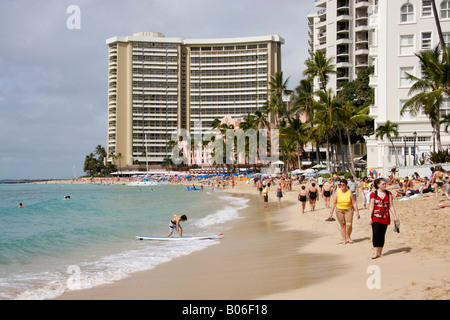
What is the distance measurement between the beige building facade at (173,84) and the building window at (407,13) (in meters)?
93.9

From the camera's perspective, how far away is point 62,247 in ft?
44.9

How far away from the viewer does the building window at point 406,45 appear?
3375cm

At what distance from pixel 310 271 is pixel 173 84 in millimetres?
129172

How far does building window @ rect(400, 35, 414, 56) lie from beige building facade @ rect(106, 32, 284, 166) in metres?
94.1

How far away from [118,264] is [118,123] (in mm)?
125377

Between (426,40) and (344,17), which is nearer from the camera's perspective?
(426,40)

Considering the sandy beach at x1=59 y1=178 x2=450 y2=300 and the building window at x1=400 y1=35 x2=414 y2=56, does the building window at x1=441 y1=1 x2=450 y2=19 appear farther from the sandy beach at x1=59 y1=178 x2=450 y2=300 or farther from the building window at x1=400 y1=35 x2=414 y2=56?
the sandy beach at x1=59 y1=178 x2=450 y2=300

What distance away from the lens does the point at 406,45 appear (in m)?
33.9

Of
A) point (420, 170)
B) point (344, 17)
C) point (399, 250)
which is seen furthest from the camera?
point (344, 17)

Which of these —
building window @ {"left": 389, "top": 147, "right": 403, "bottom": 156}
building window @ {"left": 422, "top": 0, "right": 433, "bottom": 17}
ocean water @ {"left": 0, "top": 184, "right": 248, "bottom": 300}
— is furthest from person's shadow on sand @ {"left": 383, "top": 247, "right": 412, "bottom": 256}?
building window @ {"left": 422, "top": 0, "right": 433, "bottom": 17}

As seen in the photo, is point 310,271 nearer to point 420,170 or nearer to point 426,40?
point 420,170

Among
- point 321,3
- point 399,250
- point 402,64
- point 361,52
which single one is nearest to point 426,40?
point 402,64

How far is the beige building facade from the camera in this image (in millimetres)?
129375
